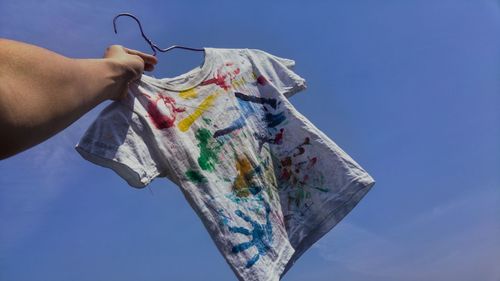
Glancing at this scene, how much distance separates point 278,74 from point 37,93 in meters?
0.94

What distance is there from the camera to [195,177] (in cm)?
113

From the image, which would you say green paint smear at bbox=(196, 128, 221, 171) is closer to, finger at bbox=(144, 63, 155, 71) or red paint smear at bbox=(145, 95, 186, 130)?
red paint smear at bbox=(145, 95, 186, 130)

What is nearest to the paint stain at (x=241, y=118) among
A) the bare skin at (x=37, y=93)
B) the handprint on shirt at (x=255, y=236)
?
the handprint on shirt at (x=255, y=236)

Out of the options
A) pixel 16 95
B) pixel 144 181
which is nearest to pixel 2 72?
pixel 16 95

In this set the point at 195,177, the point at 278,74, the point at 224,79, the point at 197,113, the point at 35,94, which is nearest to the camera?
the point at 35,94

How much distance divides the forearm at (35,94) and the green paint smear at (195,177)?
1.25 feet

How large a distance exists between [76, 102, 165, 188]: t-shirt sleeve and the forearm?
0.29 m

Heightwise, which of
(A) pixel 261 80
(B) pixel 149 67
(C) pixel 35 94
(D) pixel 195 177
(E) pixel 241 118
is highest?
(A) pixel 261 80

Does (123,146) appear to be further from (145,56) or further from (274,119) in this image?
(274,119)

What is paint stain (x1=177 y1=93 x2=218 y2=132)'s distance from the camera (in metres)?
1.20

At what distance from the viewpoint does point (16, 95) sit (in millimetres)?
583

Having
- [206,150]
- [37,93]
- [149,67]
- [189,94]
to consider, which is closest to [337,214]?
[206,150]

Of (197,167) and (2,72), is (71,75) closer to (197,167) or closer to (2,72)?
(2,72)

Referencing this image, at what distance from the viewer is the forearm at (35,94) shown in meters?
0.58
